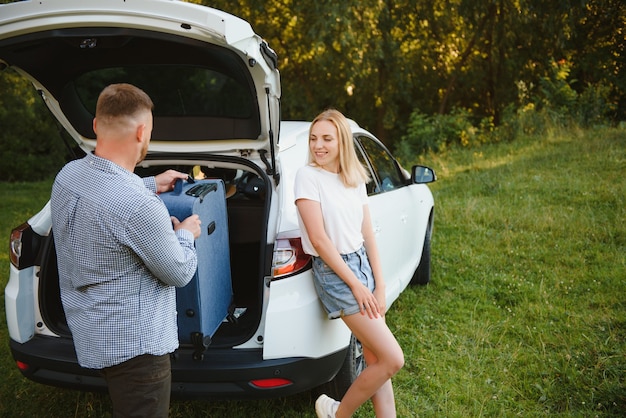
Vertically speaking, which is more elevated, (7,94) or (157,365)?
(7,94)

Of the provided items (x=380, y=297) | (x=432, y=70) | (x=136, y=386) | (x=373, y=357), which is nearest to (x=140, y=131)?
(x=136, y=386)

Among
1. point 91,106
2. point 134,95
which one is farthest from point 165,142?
point 134,95

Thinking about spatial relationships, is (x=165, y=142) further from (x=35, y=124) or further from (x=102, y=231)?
(x=35, y=124)

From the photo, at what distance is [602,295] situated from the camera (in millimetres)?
4684

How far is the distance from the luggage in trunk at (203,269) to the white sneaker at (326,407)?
2.18 ft

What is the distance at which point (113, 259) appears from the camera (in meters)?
1.88

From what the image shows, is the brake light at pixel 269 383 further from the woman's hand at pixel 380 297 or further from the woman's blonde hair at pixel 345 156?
the woman's blonde hair at pixel 345 156

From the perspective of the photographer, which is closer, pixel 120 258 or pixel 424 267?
pixel 120 258

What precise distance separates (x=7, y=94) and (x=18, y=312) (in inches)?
597

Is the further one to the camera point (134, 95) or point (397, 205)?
point (397, 205)

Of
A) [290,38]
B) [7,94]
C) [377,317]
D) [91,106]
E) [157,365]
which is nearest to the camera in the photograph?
[157,365]

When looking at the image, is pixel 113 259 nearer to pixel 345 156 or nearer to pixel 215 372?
pixel 215 372

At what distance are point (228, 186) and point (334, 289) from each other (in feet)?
4.76

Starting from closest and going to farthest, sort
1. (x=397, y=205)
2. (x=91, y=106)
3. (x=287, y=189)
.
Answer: (x=287, y=189), (x=91, y=106), (x=397, y=205)
